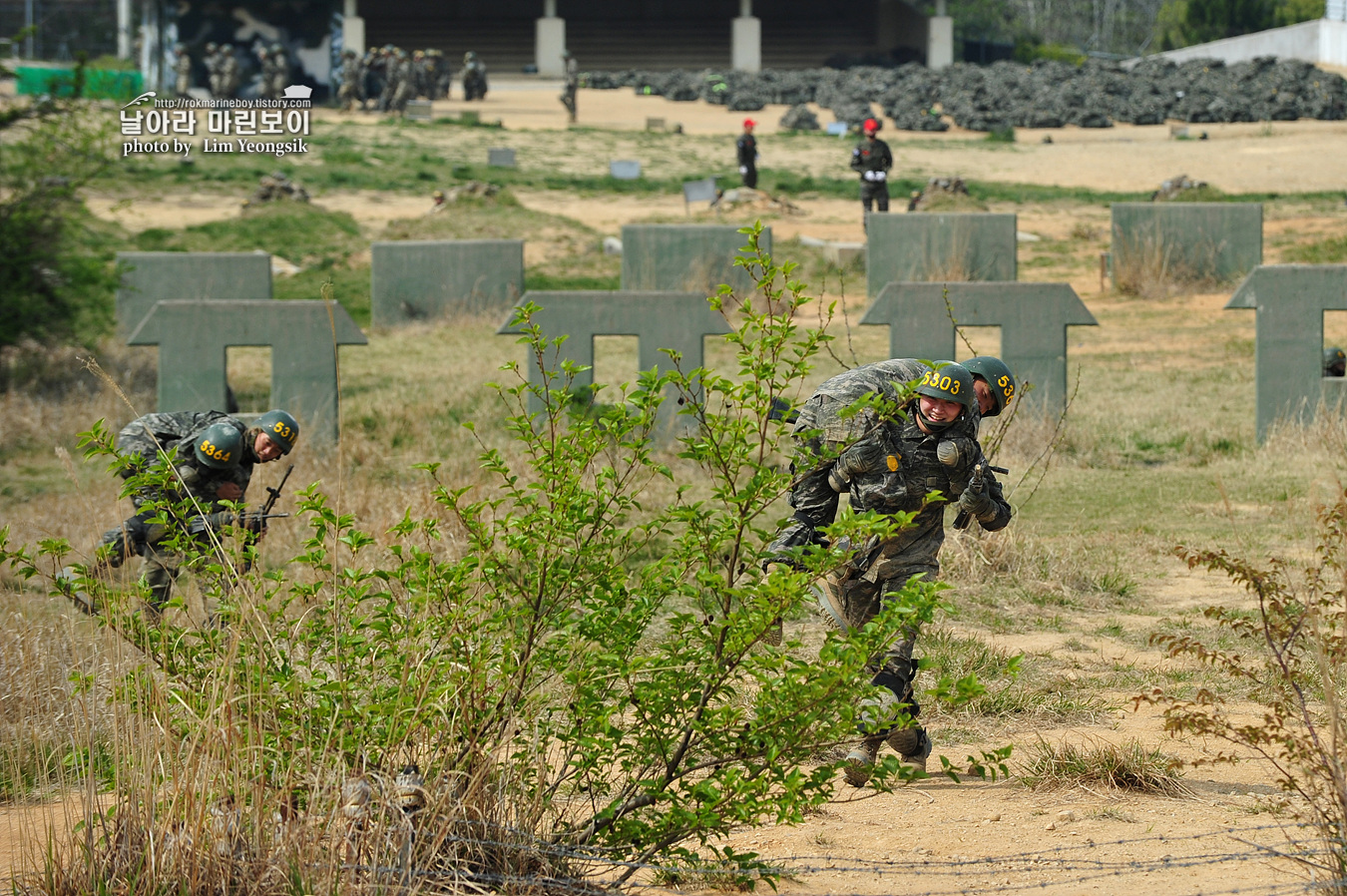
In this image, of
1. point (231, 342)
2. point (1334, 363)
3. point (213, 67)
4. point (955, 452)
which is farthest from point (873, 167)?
point (213, 67)

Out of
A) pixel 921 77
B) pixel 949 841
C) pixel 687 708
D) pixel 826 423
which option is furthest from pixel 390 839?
pixel 921 77

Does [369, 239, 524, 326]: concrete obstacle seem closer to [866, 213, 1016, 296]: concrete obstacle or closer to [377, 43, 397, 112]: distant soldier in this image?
[866, 213, 1016, 296]: concrete obstacle

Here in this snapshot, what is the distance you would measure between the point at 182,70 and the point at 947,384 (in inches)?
1700

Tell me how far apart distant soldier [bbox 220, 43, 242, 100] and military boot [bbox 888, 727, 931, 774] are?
43.3 metres

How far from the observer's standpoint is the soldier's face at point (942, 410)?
17.6 feet

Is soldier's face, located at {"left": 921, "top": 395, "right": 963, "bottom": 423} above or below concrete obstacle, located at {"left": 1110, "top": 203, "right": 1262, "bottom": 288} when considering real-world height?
below

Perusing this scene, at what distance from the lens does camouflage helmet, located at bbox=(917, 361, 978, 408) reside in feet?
17.4

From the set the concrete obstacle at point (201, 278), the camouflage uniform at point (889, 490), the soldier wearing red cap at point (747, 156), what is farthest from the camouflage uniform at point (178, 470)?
the soldier wearing red cap at point (747, 156)

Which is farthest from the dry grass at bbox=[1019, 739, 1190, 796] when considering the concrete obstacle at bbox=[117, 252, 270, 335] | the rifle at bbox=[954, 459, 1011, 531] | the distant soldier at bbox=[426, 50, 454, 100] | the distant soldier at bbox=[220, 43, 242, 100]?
the distant soldier at bbox=[426, 50, 454, 100]

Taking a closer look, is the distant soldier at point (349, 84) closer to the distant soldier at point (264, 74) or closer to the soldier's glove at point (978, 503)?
the distant soldier at point (264, 74)

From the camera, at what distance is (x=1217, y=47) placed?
58812 millimetres

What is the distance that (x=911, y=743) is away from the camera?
5.56m

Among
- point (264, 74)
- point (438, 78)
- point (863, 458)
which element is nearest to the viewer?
point (863, 458)

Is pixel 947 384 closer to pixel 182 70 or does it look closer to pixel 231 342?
pixel 231 342
